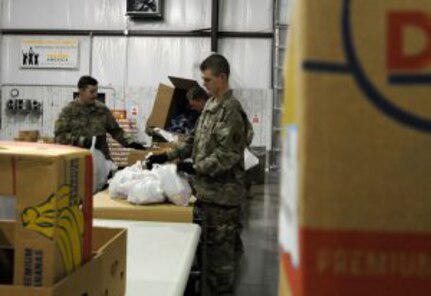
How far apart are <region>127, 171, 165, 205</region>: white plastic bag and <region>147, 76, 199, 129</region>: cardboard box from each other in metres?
3.23

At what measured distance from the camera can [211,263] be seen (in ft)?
9.59

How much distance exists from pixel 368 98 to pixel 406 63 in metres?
0.05

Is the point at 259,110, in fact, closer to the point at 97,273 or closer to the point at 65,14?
the point at 65,14

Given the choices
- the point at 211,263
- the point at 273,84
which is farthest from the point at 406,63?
the point at 273,84

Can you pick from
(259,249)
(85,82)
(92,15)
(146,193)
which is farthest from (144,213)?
(92,15)

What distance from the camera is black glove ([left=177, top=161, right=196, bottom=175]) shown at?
268cm

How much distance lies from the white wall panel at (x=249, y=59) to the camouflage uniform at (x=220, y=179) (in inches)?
238

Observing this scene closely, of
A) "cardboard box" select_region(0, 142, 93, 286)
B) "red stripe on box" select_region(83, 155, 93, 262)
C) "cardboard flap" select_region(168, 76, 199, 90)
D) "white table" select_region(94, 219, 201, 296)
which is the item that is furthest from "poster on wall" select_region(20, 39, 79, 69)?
"cardboard box" select_region(0, 142, 93, 286)

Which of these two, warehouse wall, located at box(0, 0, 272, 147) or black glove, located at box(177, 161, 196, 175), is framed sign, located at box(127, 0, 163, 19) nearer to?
warehouse wall, located at box(0, 0, 272, 147)

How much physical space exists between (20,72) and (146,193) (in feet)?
24.8

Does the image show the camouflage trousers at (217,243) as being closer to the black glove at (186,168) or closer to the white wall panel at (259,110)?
the black glove at (186,168)

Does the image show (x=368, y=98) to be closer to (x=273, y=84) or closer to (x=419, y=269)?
(x=419, y=269)

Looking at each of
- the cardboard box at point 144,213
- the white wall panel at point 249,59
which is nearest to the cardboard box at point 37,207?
the cardboard box at point 144,213

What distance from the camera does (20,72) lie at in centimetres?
920
